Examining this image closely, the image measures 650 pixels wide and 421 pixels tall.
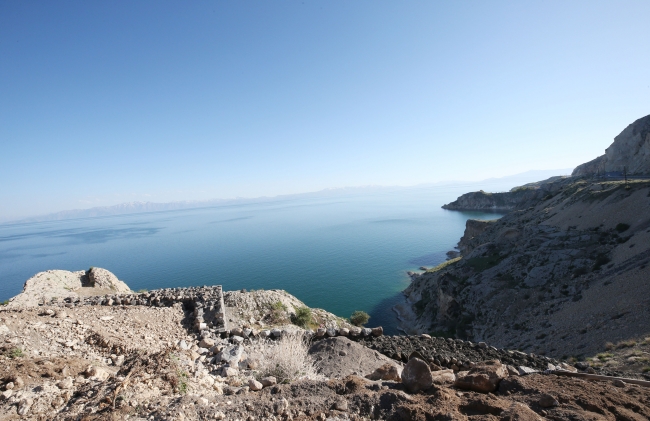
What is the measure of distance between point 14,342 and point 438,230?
10190 cm

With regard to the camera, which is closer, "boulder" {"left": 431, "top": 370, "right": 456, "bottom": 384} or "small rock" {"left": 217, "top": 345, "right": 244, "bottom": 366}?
"boulder" {"left": 431, "top": 370, "right": 456, "bottom": 384}

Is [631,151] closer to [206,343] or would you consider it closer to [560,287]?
[560,287]

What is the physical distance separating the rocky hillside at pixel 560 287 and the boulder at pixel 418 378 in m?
9.84

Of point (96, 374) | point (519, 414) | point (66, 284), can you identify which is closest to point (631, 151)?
point (519, 414)

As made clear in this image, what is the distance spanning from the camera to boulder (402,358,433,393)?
622cm

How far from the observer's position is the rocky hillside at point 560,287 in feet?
53.2

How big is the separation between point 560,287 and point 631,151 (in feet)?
234

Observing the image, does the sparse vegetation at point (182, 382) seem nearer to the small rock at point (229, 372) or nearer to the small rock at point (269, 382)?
the small rock at point (229, 372)

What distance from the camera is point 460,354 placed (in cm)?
1105

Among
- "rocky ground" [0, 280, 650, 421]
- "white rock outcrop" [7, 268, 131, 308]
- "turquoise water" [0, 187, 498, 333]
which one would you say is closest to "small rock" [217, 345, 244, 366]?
"rocky ground" [0, 280, 650, 421]

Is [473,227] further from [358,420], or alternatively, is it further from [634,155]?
[358,420]

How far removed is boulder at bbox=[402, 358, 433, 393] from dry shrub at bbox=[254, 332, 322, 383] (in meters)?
2.86

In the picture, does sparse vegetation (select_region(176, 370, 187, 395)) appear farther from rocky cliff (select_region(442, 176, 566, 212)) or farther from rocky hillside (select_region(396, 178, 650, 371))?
rocky cliff (select_region(442, 176, 566, 212))

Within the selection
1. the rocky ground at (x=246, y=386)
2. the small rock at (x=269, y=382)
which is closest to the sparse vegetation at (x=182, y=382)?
the rocky ground at (x=246, y=386)
